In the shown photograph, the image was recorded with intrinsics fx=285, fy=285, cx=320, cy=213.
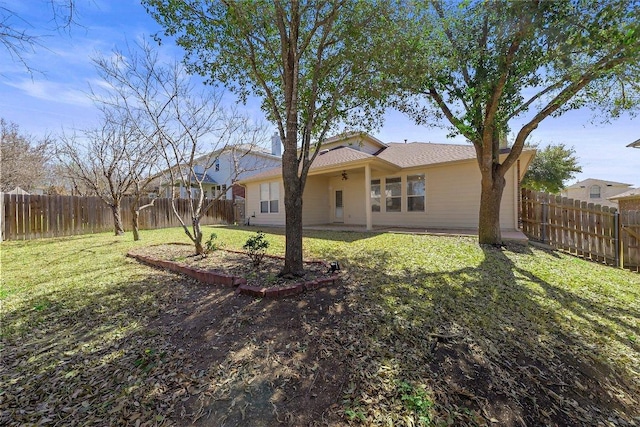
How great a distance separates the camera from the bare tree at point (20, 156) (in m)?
12.0

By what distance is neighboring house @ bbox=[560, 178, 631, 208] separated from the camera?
30000 mm

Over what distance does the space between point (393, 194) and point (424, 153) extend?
7.10 feet

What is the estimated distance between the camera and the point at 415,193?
11680 millimetres

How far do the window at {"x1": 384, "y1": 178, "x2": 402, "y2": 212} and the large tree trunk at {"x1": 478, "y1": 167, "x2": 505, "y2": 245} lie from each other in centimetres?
501

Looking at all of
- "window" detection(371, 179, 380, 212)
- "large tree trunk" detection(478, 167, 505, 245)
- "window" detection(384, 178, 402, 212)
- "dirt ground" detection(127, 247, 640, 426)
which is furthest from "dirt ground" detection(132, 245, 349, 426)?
"window" detection(371, 179, 380, 212)

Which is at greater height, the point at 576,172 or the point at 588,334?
the point at 576,172

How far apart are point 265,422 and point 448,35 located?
8.02 meters

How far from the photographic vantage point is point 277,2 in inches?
163

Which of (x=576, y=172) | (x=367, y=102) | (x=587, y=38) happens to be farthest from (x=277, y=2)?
(x=576, y=172)

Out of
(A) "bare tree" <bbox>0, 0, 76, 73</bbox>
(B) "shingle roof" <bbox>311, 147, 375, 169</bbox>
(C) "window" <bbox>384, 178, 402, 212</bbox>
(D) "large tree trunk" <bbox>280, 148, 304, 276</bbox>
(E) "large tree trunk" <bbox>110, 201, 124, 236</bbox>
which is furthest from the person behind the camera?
(C) "window" <bbox>384, 178, 402, 212</bbox>

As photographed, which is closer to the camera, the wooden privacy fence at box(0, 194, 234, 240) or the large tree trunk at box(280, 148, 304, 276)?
the large tree trunk at box(280, 148, 304, 276)

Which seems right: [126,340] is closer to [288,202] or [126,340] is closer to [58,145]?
[288,202]

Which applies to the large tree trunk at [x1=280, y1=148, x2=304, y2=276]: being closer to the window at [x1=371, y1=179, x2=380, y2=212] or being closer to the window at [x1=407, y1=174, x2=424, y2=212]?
the window at [x1=407, y1=174, x2=424, y2=212]

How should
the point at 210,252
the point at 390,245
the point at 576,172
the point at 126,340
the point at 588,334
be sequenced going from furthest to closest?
1. the point at 576,172
2. the point at 390,245
3. the point at 210,252
4. the point at 588,334
5. the point at 126,340
